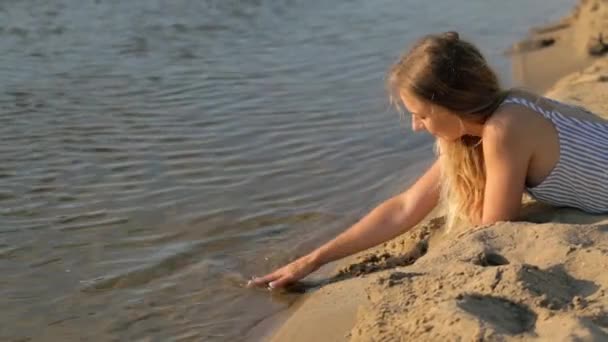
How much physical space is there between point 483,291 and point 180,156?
3.14 m

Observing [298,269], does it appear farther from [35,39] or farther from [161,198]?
[35,39]

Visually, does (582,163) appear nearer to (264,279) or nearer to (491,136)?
(491,136)

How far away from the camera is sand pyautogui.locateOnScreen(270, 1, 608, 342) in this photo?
2.23 meters

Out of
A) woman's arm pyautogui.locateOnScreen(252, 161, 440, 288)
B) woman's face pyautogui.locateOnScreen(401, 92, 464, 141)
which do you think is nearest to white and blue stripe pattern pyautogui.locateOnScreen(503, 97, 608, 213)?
woman's face pyautogui.locateOnScreen(401, 92, 464, 141)

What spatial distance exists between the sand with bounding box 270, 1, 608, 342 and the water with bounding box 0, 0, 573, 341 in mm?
436

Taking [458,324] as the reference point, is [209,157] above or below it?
below

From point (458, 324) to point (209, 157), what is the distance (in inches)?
127

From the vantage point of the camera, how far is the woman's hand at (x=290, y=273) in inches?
140

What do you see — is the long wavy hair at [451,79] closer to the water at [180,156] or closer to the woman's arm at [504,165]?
the woman's arm at [504,165]

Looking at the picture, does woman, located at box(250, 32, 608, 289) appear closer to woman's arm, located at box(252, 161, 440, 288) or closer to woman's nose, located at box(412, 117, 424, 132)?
woman's nose, located at box(412, 117, 424, 132)

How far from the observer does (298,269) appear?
3557 millimetres

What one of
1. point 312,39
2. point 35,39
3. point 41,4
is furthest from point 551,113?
point 41,4

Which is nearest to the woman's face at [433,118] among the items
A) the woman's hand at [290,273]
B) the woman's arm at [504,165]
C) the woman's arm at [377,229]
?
the woman's arm at [504,165]

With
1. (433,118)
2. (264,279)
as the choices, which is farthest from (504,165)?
(264,279)
